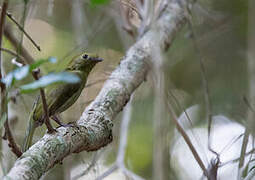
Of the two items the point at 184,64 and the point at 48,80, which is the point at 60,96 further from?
the point at 184,64

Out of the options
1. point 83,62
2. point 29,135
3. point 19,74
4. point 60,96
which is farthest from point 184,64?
point 19,74

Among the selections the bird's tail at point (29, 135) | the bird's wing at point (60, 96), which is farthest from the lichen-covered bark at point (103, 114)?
the bird's tail at point (29, 135)

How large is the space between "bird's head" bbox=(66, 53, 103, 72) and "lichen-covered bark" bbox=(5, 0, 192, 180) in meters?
0.23

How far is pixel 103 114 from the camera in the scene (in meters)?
2.59

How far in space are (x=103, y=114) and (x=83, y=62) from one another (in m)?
0.79

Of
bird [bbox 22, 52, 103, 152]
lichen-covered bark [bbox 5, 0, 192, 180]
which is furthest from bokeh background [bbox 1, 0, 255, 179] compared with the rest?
bird [bbox 22, 52, 103, 152]

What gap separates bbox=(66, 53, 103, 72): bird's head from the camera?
325 cm

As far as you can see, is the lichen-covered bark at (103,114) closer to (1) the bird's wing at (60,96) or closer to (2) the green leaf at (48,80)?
(1) the bird's wing at (60,96)

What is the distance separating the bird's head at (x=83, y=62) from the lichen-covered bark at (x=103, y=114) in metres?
0.23

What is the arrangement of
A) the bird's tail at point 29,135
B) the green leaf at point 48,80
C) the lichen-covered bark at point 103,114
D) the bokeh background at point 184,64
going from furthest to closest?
the bokeh background at point 184,64 < the bird's tail at point 29,135 < the lichen-covered bark at point 103,114 < the green leaf at point 48,80

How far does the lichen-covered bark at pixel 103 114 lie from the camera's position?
1.69 m

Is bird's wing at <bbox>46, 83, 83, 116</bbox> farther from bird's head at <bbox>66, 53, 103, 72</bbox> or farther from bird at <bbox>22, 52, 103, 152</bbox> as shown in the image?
bird's head at <bbox>66, 53, 103, 72</bbox>

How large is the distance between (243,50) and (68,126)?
3.42 metres

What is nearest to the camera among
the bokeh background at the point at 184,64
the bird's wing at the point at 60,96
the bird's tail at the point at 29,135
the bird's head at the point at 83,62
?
the bird's tail at the point at 29,135
